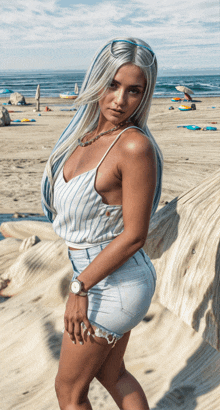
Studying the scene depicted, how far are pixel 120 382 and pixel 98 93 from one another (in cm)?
108

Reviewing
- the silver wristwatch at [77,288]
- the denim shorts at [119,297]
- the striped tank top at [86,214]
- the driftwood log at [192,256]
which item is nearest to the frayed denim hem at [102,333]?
the denim shorts at [119,297]

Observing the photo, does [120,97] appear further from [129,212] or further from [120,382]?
[120,382]

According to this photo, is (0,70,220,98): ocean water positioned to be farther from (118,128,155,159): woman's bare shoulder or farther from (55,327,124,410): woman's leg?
(55,327,124,410): woman's leg

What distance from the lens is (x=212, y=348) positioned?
2.12 metres

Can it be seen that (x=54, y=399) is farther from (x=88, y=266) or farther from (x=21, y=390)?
(x=88, y=266)

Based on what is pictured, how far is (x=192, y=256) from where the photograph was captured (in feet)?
7.13

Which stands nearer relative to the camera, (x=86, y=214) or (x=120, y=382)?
(x=86, y=214)

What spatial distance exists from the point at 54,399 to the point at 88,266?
106 cm

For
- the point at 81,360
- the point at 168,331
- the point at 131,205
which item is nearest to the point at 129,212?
the point at 131,205

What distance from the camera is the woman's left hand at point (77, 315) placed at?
126cm

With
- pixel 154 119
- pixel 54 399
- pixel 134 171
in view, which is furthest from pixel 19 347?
pixel 154 119

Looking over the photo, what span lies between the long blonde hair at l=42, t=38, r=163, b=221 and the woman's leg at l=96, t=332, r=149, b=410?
2.02 ft

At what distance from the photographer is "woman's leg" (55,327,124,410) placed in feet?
4.24

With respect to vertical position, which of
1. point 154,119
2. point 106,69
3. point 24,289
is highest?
point 106,69
